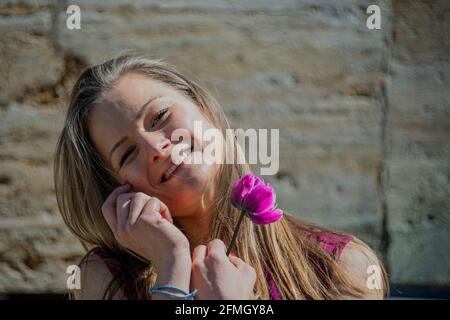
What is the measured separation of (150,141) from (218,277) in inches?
11.5

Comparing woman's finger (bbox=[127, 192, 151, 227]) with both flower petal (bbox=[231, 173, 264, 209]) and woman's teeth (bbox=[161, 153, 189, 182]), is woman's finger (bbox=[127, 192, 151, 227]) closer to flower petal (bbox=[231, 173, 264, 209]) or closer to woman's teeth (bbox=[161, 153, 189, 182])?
woman's teeth (bbox=[161, 153, 189, 182])

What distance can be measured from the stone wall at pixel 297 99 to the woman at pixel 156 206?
68 centimetres

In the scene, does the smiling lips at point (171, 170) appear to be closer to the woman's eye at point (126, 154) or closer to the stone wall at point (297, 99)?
the woman's eye at point (126, 154)

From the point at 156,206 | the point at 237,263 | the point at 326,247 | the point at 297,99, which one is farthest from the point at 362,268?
the point at 297,99

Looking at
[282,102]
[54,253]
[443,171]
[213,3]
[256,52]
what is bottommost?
[54,253]

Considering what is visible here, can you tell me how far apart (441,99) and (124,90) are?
3.78 feet

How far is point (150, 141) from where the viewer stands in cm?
141

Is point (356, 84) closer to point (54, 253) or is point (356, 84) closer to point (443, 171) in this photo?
point (443, 171)

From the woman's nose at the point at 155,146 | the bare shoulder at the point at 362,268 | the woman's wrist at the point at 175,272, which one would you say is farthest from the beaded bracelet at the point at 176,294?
the bare shoulder at the point at 362,268

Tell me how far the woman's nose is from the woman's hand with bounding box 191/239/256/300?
0.67 feet

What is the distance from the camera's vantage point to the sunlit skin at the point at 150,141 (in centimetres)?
142

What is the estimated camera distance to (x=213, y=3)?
2332mm
